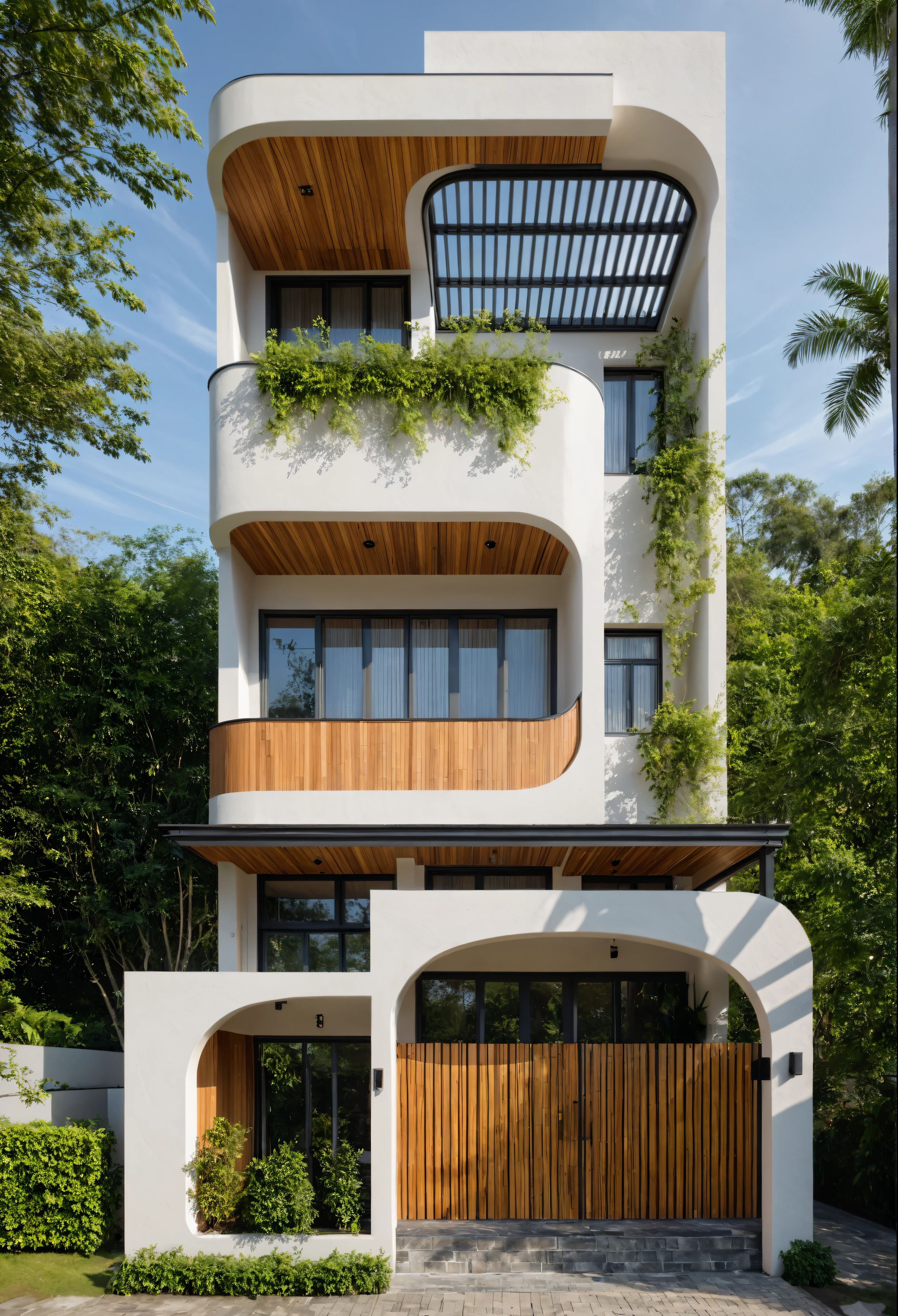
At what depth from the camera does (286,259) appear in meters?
13.1

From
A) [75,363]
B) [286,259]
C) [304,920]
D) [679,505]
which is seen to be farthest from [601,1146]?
[75,363]

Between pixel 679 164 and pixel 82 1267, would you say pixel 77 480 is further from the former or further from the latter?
pixel 82 1267

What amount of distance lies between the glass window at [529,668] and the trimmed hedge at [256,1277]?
23.8 ft

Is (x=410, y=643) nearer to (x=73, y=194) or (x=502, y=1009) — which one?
(x=502, y=1009)

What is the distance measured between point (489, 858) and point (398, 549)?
15.5 ft

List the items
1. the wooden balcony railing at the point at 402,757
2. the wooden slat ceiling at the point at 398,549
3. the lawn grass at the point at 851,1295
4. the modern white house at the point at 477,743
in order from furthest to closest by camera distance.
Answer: the wooden slat ceiling at the point at 398,549, the wooden balcony railing at the point at 402,757, the modern white house at the point at 477,743, the lawn grass at the point at 851,1295

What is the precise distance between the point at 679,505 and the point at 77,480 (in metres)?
13.4

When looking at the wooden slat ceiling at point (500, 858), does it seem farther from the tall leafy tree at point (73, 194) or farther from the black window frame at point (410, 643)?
the tall leafy tree at point (73, 194)

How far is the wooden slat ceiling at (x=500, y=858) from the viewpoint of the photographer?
1089 centimetres

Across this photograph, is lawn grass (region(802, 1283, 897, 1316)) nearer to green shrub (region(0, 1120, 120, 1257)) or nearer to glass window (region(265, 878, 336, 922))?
glass window (region(265, 878, 336, 922))

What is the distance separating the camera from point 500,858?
12109 millimetres

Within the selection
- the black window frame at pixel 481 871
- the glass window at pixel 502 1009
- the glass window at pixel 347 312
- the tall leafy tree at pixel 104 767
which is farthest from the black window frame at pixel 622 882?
the glass window at pixel 347 312

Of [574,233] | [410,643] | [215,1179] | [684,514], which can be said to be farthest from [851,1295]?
[574,233]

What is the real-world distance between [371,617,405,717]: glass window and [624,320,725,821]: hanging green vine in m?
3.58
